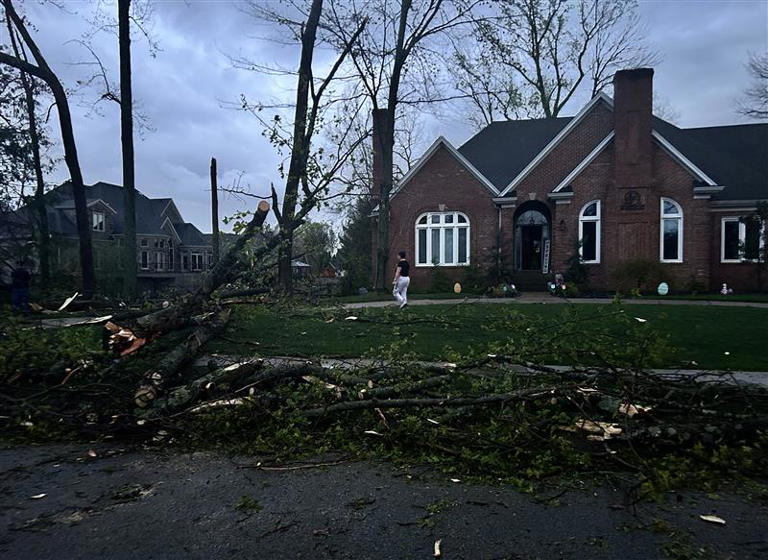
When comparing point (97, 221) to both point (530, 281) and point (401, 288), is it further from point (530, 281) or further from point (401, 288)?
point (401, 288)

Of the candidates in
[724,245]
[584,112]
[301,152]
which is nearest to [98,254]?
[301,152]

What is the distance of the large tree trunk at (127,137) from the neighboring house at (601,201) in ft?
34.2

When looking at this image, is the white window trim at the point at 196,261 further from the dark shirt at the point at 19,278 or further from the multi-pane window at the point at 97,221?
the dark shirt at the point at 19,278

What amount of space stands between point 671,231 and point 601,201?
9.08ft

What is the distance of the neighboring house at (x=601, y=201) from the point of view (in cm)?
1986

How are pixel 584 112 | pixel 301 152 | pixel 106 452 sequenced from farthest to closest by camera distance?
1. pixel 584 112
2. pixel 301 152
3. pixel 106 452

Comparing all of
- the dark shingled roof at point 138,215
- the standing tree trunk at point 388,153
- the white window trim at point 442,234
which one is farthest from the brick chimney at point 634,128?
the dark shingled roof at point 138,215

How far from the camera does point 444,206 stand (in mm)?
23062

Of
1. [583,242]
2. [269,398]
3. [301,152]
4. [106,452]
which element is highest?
[301,152]

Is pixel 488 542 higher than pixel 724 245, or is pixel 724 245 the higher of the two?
pixel 724 245

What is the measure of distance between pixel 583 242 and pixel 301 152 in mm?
13696

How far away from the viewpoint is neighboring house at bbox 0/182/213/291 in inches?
1457

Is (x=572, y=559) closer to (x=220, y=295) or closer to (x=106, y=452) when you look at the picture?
(x=106, y=452)

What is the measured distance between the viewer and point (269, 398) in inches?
197
